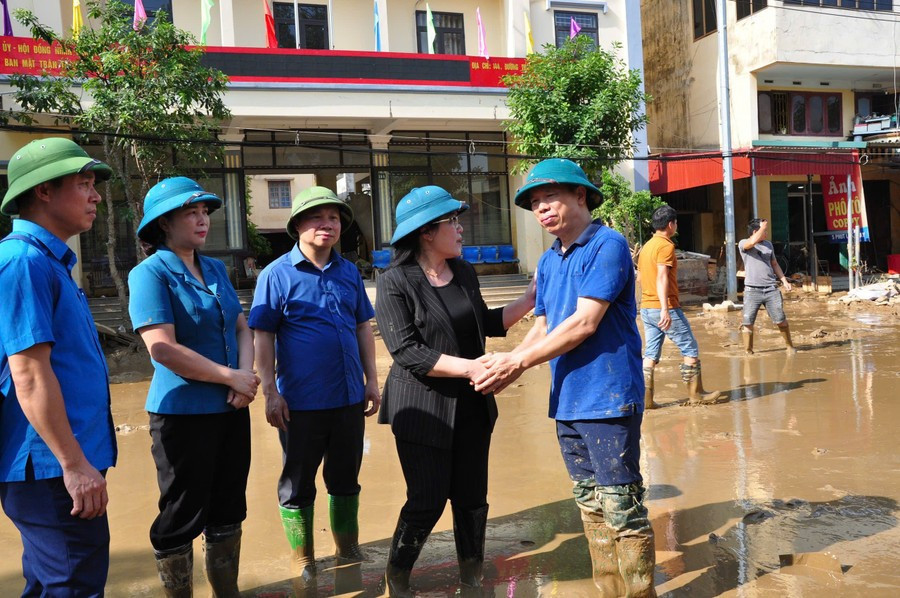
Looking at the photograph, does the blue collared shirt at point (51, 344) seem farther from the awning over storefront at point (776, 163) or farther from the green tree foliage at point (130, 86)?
the awning over storefront at point (776, 163)

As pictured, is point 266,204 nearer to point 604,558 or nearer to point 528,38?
point 528,38

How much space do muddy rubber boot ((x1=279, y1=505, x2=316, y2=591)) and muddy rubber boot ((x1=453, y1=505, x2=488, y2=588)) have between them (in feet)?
2.45

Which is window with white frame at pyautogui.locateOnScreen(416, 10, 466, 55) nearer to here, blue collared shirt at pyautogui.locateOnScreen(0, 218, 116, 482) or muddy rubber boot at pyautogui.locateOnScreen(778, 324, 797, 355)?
muddy rubber boot at pyautogui.locateOnScreen(778, 324, 797, 355)

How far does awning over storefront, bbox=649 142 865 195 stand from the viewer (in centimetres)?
1781

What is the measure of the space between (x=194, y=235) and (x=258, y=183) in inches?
1164

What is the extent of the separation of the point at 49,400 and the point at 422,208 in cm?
165

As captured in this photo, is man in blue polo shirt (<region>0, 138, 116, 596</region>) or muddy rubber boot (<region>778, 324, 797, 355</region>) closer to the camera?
man in blue polo shirt (<region>0, 138, 116, 596</region>)

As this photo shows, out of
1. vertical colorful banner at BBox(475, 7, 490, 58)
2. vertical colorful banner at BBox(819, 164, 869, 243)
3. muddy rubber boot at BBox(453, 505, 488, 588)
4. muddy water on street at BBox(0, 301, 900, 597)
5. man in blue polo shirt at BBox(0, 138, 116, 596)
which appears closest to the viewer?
man in blue polo shirt at BBox(0, 138, 116, 596)

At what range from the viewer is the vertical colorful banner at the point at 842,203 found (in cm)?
1767

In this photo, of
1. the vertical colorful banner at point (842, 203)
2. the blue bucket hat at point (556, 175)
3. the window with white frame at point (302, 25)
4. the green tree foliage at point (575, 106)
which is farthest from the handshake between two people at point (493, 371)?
the vertical colorful banner at point (842, 203)

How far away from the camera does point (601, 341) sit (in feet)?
10.3

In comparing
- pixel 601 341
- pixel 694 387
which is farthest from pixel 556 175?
pixel 694 387

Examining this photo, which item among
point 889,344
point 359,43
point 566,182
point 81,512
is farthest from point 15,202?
point 359,43

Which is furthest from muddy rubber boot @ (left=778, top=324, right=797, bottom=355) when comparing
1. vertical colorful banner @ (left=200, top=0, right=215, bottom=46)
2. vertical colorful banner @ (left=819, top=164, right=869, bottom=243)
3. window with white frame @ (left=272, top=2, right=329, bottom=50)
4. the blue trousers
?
Result: window with white frame @ (left=272, top=2, right=329, bottom=50)
